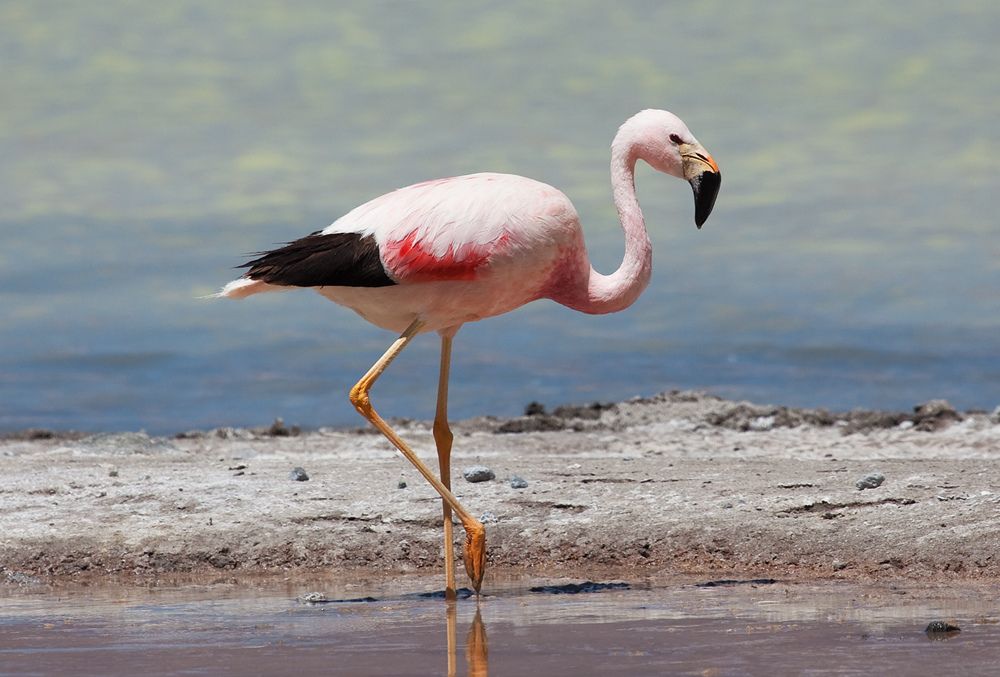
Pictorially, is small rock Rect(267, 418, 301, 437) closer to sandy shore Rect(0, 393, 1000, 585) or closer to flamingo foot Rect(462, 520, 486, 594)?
sandy shore Rect(0, 393, 1000, 585)

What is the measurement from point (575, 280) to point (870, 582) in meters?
1.96

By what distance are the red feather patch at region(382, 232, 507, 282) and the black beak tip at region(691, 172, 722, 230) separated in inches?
47.4

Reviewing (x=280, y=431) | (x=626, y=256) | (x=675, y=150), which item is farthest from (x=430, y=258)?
(x=280, y=431)

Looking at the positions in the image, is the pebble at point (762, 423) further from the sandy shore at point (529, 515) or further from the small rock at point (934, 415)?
the sandy shore at point (529, 515)

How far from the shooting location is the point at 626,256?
7398 mm

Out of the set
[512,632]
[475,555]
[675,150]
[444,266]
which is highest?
[675,150]

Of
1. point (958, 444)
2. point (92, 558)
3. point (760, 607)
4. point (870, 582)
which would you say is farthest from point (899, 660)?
point (958, 444)

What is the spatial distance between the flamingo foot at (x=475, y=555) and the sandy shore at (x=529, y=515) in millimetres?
751

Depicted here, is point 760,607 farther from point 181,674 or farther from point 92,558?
point 92,558

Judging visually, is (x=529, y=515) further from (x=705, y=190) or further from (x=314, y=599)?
(x=705, y=190)

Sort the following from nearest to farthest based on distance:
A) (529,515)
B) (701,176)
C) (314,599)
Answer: (314,599)
(701,176)
(529,515)

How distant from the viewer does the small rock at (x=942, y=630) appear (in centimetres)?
494

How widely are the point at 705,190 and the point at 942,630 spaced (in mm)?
2976

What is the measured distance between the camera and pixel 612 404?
12859 millimetres
